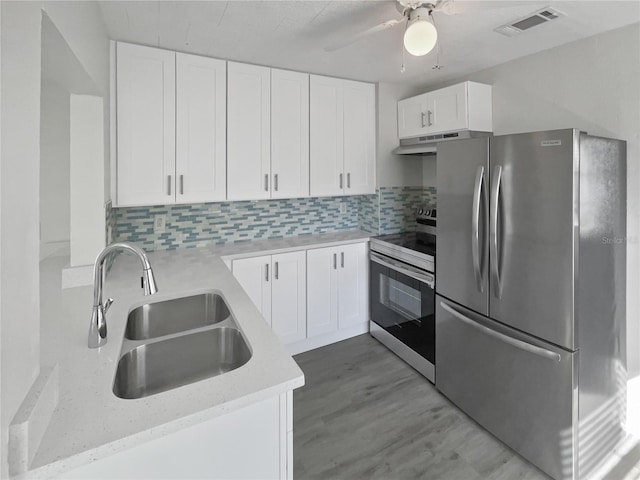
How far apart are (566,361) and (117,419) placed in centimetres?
188

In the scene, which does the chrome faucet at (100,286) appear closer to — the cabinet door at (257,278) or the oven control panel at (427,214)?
the cabinet door at (257,278)

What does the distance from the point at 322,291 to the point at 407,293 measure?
731 mm

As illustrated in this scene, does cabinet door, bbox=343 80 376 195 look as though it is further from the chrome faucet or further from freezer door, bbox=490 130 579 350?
the chrome faucet

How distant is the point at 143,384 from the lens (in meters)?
1.31

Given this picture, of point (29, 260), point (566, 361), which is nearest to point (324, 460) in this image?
point (566, 361)

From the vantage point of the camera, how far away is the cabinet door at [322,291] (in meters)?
2.98

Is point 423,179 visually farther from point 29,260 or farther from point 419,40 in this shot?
point 29,260

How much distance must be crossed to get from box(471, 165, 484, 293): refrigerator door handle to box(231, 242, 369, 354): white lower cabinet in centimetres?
129

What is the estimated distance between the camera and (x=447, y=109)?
283 centimetres

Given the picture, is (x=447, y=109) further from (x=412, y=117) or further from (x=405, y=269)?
(x=405, y=269)

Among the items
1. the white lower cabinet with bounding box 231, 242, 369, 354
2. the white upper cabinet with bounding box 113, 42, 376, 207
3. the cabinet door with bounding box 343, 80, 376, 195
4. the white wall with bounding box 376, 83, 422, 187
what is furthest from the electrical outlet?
the white wall with bounding box 376, 83, 422, 187

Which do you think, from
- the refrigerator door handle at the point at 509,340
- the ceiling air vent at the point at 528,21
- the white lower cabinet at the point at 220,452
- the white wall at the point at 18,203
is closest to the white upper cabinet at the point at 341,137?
the ceiling air vent at the point at 528,21

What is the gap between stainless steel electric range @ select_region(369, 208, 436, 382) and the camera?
2561 mm

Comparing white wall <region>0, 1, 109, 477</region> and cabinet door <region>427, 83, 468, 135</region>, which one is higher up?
cabinet door <region>427, 83, 468, 135</region>
